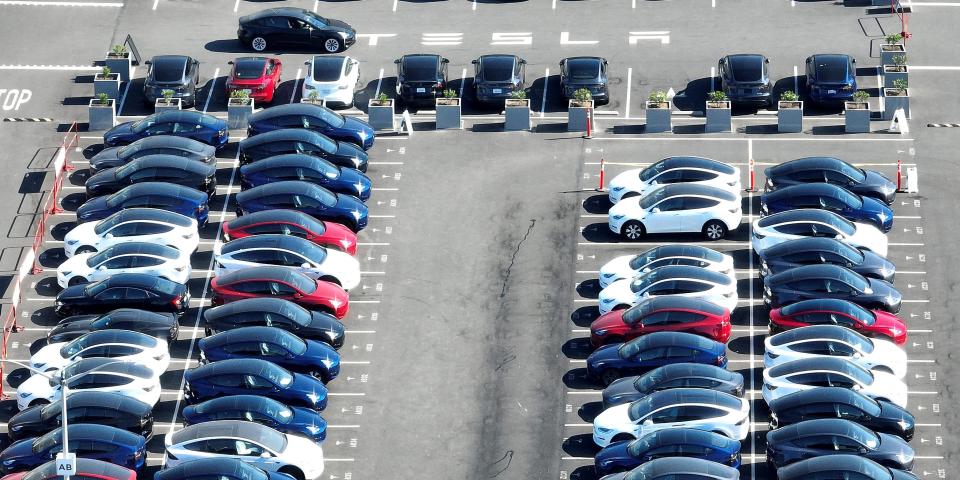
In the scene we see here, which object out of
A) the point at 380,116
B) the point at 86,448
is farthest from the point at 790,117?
the point at 86,448

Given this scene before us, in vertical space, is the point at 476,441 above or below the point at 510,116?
below

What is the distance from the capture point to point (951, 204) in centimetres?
7588

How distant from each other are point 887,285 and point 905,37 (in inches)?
785

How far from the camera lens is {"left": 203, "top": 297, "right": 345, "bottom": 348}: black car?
224ft

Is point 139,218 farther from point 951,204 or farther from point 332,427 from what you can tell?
point 951,204

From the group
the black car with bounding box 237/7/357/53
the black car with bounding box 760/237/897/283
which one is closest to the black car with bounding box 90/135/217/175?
the black car with bounding box 237/7/357/53

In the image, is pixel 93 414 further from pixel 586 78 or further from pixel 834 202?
pixel 586 78

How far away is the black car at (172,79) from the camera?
8288cm

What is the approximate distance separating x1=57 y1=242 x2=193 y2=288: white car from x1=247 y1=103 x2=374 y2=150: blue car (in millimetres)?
9031

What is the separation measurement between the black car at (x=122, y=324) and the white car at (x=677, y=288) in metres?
14.0

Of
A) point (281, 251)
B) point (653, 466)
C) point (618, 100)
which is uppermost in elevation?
point (618, 100)

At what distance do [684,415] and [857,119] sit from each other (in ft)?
69.3

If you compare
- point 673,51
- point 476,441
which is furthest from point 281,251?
point 673,51

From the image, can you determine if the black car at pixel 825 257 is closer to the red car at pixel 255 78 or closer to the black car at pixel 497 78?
the black car at pixel 497 78
